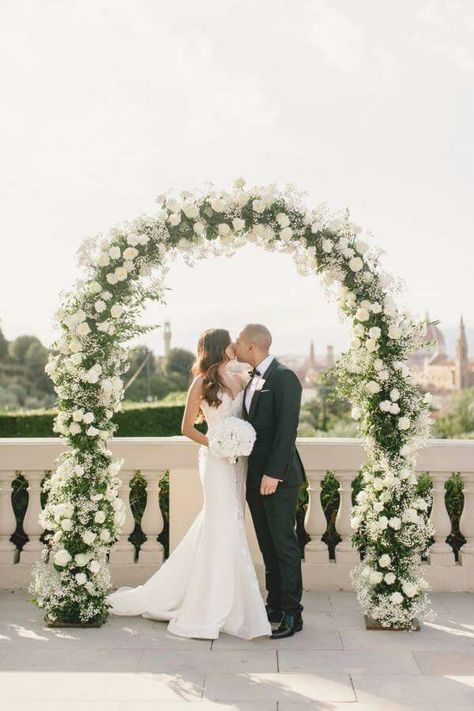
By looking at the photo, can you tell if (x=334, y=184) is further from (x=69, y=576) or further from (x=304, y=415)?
(x=69, y=576)

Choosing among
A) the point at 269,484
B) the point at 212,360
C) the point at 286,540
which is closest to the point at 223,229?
the point at 212,360

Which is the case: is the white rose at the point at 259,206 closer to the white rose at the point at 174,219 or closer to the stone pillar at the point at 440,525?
the white rose at the point at 174,219

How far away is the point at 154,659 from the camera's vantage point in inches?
189

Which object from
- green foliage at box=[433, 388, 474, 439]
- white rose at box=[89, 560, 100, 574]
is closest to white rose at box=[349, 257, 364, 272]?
white rose at box=[89, 560, 100, 574]

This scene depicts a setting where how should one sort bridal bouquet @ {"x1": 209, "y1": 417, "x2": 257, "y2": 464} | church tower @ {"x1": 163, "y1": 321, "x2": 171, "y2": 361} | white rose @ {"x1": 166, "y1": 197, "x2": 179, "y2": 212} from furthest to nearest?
1. church tower @ {"x1": 163, "y1": 321, "x2": 171, "y2": 361}
2. white rose @ {"x1": 166, "y1": 197, "x2": 179, "y2": 212}
3. bridal bouquet @ {"x1": 209, "y1": 417, "x2": 257, "y2": 464}

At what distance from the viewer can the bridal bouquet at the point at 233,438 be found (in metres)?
5.20

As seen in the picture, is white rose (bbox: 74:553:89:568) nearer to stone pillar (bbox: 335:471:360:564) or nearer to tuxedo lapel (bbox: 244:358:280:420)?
tuxedo lapel (bbox: 244:358:280:420)

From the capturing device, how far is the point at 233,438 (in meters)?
5.20

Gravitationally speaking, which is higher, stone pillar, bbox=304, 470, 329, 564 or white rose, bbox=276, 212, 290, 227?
white rose, bbox=276, 212, 290, 227

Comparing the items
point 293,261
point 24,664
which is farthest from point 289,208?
point 24,664

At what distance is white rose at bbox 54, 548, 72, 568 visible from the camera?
5.42 metres

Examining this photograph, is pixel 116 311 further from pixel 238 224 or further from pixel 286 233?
pixel 286 233

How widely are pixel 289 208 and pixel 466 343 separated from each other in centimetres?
6375

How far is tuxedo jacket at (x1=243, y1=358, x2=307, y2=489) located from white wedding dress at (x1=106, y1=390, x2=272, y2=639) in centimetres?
18
